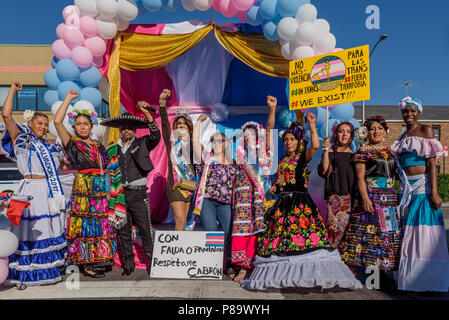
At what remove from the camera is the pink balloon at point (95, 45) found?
5168 millimetres

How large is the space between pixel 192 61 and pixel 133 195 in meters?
3.55

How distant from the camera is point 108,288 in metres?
3.63

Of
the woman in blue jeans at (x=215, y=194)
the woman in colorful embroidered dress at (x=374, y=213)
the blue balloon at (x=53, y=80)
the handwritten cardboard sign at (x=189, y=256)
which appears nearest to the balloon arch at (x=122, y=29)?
the blue balloon at (x=53, y=80)

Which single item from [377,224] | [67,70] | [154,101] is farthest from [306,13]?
[154,101]

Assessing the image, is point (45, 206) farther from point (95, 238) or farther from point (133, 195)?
point (133, 195)

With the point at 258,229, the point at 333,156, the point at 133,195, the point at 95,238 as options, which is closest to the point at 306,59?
the point at 333,156

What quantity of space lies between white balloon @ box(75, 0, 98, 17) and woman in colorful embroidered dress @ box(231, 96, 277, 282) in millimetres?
2948

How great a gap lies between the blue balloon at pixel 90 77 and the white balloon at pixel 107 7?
31.4 inches

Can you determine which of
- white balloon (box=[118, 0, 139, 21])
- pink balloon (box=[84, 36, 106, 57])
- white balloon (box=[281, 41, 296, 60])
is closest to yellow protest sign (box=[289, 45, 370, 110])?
white balloon (box=[281, 41, 296, 60])

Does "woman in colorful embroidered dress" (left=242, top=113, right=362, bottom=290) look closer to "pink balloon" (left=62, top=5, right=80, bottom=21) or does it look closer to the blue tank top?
the blue tank top

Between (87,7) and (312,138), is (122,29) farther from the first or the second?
(312,138)

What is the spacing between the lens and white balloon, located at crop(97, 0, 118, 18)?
5051 mm

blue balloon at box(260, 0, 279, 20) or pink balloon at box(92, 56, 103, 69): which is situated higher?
blue balloon at box(260, 0, 279, 20)

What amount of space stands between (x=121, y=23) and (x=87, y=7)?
20.9 inches
